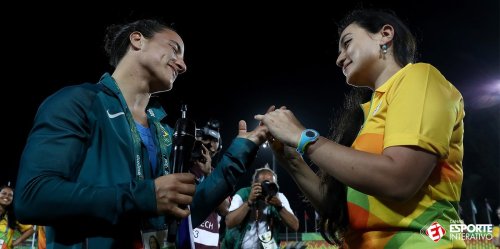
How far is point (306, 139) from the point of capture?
7.57 feet

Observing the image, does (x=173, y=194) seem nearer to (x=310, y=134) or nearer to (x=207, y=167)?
Result: (x=310, y=134)

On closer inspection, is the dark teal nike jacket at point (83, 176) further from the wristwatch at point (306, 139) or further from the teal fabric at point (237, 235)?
the teal fabric at point (237, 235)

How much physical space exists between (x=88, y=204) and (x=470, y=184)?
26215 mm

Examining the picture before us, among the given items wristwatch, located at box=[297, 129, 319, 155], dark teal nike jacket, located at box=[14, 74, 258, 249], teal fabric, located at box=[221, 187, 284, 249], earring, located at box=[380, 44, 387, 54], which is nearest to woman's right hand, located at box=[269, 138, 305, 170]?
wristwatch, located at box=[297, 129, 319, 155]

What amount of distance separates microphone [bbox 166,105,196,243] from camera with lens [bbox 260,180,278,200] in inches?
178

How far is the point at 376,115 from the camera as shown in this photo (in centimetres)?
240

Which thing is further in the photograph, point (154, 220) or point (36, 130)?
point (154, 220)

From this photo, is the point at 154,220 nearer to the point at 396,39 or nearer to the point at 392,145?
the point at 392,145

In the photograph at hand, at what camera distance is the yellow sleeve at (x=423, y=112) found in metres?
2.05

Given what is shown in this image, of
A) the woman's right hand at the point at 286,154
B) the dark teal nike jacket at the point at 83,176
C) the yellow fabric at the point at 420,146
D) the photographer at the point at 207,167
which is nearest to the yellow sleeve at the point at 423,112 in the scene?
the yellow fabric at the point at 420,146

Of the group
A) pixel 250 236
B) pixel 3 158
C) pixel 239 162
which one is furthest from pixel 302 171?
pixel 3 158

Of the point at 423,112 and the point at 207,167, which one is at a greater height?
the point at 423,112

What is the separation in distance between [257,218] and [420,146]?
4904mm

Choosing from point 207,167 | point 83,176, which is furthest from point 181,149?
point 207,167
